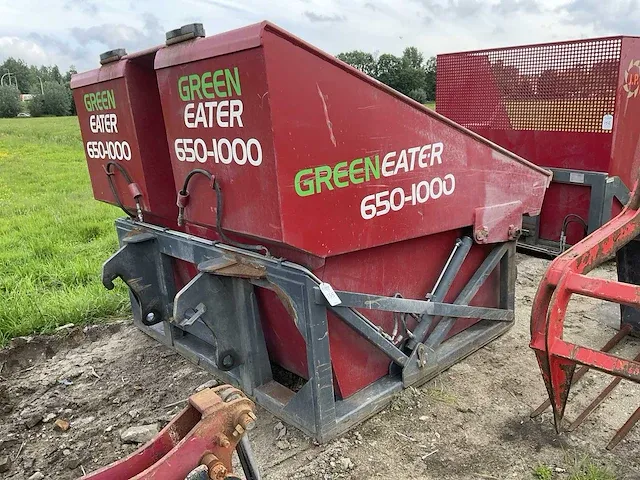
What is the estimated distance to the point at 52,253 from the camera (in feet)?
19.4

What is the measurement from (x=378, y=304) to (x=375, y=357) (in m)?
0.38

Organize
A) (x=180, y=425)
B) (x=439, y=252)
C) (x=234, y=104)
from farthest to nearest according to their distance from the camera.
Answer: (x=439, y=252) → (x=234, y=104) → (x=180, y=425)

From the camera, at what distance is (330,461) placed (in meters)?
2.52

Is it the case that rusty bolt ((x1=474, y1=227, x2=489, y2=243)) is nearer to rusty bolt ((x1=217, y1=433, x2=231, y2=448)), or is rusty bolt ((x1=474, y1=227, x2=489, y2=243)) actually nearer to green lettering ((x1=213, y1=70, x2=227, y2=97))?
green lettering ((x1=213, y1=70, x2=227, y2=97))

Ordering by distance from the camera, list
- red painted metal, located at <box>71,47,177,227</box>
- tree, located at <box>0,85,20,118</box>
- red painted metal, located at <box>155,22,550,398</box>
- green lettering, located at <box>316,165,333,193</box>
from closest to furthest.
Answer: red painted metal, located at <box>155,22,550,398</box> → green lettering, located at <box>316,165,333,193</box> → red painted metal, located at <box>71,47,177,227</box> → tree, located at <box>0,85,20,118</box>

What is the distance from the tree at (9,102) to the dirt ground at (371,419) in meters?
51.6

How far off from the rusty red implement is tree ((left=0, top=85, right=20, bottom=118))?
54.0m

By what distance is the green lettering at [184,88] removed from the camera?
251cm

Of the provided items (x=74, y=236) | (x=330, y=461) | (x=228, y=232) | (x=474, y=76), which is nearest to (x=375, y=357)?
(x=330, y=461)

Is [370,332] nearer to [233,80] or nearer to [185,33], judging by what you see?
[233,80]

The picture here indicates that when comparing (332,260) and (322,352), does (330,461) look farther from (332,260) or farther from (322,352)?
(332,260)

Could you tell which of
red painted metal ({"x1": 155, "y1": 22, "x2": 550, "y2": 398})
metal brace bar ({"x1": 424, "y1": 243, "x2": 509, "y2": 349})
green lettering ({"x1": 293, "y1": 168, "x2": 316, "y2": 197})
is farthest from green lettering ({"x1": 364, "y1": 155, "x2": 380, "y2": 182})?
metal brace bar ({"x1": 424, "y1": 243, "x2": 509, "y2": 349})

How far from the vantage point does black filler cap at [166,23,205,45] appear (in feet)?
8.00

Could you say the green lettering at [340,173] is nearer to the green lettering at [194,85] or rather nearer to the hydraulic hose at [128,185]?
the green lettering at [194,85]
